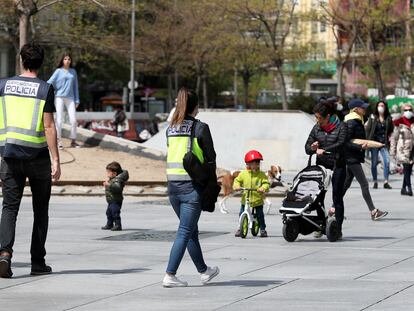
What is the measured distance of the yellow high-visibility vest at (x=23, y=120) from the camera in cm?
1121

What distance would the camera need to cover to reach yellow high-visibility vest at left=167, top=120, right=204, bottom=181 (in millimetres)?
10594

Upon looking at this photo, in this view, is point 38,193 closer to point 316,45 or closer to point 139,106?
point 316,45

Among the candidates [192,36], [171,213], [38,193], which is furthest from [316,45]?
[38,193]

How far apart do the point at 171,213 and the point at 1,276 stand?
313 inches

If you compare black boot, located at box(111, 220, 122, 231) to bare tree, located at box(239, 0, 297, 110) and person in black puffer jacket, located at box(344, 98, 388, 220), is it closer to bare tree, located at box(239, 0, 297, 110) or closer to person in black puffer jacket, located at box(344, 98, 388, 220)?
person in black puffer jacket, located at box(344, 98, 388, 220)

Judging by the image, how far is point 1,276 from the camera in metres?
11.2

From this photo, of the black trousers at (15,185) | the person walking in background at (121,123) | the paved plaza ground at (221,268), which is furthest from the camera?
the person walking in background at (121,123)

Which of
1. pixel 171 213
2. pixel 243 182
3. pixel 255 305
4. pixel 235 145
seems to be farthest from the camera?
pixel 235 145

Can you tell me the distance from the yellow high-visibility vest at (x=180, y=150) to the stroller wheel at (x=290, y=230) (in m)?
4.42

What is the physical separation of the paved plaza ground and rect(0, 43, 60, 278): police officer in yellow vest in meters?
0.56

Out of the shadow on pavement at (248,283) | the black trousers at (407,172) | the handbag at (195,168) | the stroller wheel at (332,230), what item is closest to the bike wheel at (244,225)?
the stroller wheel at (332,230)

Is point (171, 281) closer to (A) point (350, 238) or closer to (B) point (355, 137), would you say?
(A) point (350, 238)

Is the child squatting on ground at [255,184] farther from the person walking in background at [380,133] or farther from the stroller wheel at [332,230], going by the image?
the person walking in background at [380,133]

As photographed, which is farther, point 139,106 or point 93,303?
point 139,106
